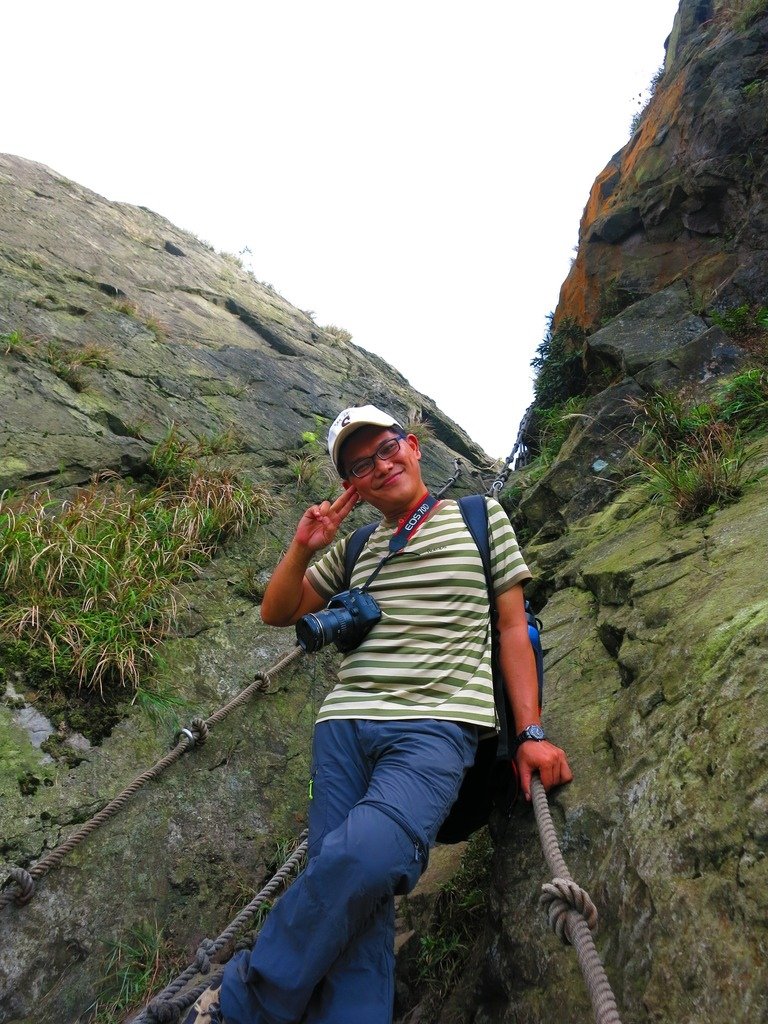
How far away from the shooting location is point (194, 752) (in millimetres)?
4445

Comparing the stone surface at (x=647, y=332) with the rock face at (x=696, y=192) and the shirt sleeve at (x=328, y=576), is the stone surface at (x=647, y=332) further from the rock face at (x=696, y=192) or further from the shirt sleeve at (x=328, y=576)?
the shirt sleeve at (x=328, y=576)

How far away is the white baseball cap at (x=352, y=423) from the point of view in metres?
3.13

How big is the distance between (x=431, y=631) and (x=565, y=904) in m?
1.08

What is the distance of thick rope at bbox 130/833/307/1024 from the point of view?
103 inches

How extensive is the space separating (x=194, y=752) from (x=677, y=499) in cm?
355

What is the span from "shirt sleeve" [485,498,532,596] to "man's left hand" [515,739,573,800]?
0.65 metres

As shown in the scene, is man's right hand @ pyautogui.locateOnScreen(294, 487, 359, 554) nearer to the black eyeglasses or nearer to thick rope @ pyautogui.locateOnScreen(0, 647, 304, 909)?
the black eyeglasses

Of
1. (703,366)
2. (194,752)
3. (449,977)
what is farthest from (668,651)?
(703,366)

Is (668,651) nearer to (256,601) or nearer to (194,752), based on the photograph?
(194,752)

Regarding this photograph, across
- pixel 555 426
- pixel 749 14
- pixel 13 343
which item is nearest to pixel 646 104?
pixel 749 14

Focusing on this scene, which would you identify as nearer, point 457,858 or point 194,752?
point 457,858

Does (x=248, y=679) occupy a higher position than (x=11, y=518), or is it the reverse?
(x=11, y=518)

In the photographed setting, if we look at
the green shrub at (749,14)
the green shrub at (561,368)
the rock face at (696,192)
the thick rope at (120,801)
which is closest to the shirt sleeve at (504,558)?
the thick rope at (120,801)

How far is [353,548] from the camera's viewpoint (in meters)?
3.41
